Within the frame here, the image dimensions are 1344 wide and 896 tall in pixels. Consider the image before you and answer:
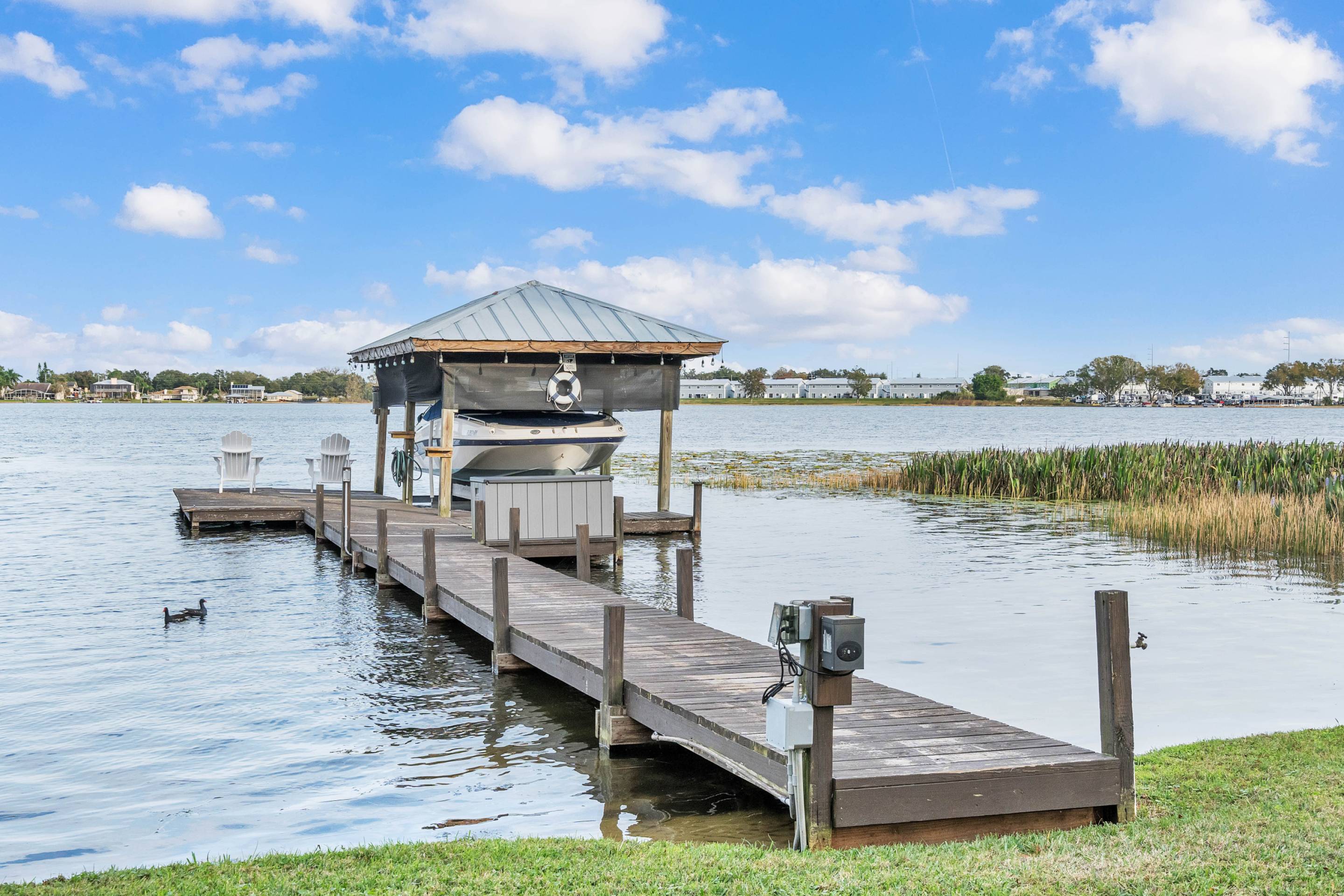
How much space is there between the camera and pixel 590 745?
8.84m

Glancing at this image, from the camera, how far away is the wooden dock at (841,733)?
6043mm

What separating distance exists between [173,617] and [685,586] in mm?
6920

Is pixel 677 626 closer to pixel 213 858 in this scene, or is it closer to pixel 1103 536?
pixel 213 858

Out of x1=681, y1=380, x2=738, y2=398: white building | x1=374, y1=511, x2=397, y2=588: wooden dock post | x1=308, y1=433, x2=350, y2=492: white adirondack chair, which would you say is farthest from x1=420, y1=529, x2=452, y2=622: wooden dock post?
x1=681, y1=380, x2=738, y2=398: white building

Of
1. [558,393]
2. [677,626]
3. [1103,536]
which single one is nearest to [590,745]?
[677,626]

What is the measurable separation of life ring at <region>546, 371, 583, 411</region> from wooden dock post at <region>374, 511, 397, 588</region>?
4976mm

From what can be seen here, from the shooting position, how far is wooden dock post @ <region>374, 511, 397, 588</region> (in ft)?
53.2

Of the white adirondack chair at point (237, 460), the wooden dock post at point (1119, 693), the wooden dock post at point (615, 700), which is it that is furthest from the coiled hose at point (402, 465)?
the wooden dock post at point (1119, 693)

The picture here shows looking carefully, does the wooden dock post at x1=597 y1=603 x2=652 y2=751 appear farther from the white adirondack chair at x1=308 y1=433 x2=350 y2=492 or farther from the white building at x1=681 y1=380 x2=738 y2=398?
the white building at x1=681 y1=380 x2=738 y2=398

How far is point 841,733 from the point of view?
6.86m

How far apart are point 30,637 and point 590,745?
7.92m

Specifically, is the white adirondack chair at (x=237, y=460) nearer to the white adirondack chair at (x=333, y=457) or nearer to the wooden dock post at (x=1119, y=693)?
the white adirondack chair at (x=333, y=457)

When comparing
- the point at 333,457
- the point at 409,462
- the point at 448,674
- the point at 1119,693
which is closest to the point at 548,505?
the point at 448,674

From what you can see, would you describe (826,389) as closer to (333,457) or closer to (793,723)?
(333,457)
